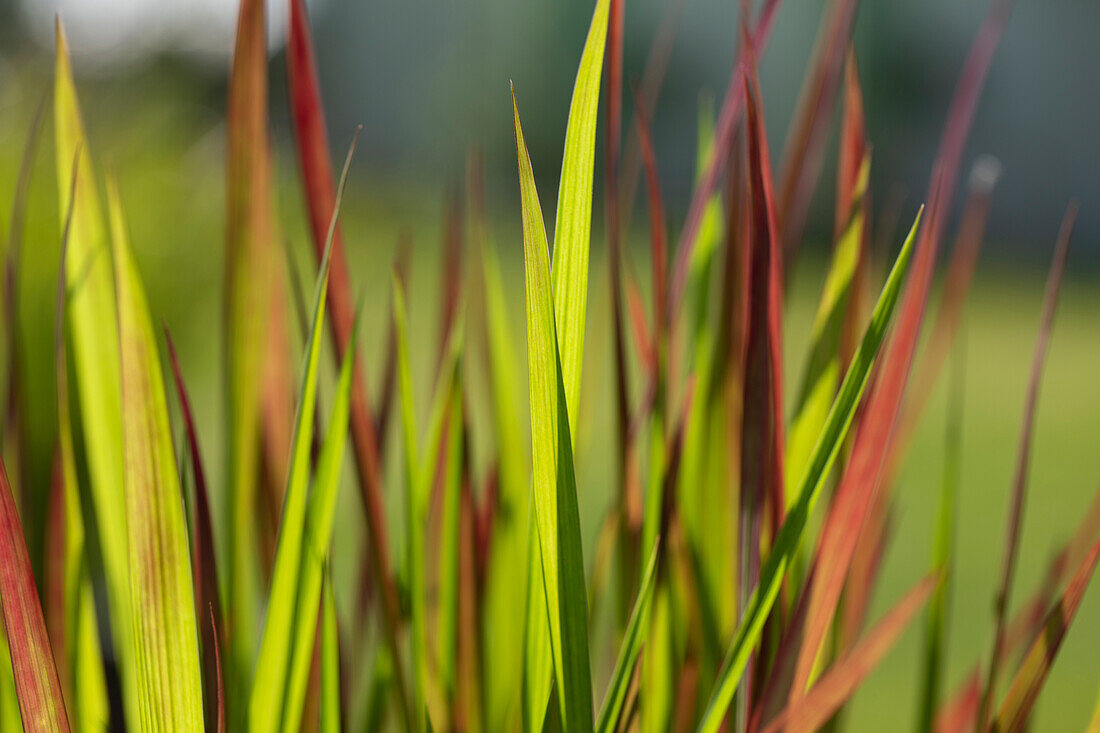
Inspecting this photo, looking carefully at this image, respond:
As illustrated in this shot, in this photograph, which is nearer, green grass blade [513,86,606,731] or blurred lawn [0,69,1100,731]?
green grass blade [513,86,606,731]

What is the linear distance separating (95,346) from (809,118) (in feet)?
0.64

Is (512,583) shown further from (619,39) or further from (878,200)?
(878,200)

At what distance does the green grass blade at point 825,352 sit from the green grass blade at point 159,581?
0.45 ft

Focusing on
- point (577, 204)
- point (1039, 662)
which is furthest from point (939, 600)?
point (577, 204)

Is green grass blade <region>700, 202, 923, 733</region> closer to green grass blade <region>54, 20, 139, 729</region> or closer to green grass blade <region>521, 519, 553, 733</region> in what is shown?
green grass blade <region>521, 519, 553, 733</region>

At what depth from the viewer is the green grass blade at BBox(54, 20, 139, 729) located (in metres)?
0.20

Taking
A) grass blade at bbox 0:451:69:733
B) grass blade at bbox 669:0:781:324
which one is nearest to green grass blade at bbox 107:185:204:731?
grass blade at bbox 0:451:69:733

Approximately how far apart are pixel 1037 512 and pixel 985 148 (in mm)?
3764

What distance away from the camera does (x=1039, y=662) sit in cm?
18

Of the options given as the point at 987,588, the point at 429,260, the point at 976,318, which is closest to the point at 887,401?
the point at 987,588

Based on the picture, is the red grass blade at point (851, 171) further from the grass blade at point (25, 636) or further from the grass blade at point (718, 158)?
the grass blade at point (25, 636)

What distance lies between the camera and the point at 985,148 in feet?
15.0

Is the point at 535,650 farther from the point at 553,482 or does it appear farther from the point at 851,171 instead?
the point at 851,171

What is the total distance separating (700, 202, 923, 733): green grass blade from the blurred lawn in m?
0.12
